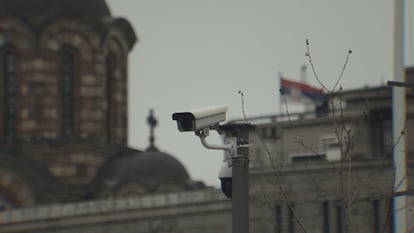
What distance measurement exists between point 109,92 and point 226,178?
150 feet

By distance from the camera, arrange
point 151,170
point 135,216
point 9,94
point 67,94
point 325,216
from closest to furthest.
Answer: point 325,216, point 135,216, point 151,170, point 67,94, point 9,94

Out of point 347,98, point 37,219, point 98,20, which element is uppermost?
point 98,20

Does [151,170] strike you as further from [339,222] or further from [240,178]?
[240,178]

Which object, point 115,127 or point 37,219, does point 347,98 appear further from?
point 115,127

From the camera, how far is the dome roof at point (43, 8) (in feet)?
193

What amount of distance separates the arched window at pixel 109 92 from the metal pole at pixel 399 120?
125 feet

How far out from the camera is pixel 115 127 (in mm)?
61812

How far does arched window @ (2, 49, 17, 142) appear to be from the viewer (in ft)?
196

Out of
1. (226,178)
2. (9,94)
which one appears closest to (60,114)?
(9,94)

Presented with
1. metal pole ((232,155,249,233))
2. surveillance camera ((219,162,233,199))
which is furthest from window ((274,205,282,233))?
metal pole ((232,155,249,233))

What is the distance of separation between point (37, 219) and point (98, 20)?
12.2m

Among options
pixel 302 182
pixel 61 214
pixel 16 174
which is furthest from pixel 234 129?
pixel 16 174

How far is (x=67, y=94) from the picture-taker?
60094 millimetres

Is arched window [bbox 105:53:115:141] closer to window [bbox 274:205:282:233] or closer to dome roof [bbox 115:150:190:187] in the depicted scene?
dome roof [bbox 115:150:190:187]
